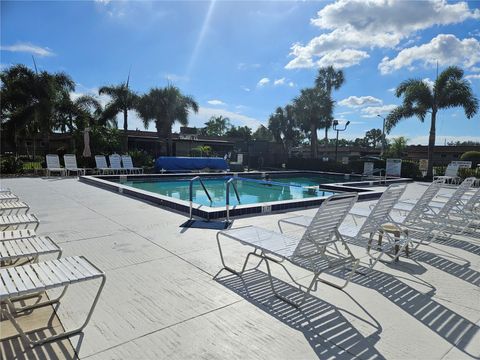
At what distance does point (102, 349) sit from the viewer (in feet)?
6.81

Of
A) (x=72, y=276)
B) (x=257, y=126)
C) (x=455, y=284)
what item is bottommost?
(x=455, y=284)

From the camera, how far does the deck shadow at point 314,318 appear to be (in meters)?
2.15

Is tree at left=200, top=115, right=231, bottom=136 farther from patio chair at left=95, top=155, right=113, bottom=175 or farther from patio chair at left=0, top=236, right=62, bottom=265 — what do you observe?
patio chair at left=0, top=236, right=62, bottom=265

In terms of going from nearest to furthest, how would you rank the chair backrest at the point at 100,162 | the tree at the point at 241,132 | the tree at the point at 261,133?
the chair backrest at the point at 100,162, the tree at the point at 261,133, the tree at the point at 241,132

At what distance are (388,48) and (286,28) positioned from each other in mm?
5778

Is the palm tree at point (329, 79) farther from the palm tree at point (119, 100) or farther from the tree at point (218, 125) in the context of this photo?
the tree at point (218, 125)

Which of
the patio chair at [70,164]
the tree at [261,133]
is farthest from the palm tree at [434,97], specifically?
the tree at [261,133]

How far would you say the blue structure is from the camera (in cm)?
1777

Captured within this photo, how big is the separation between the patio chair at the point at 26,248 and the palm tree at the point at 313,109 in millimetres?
26010

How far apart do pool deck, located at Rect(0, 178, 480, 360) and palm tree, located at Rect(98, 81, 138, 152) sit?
66.4 ft

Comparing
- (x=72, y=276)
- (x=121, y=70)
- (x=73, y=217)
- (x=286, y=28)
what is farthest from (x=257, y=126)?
(x=72, y=276)

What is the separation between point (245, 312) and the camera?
262 centimetres

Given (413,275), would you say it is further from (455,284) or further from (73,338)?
(73,338)

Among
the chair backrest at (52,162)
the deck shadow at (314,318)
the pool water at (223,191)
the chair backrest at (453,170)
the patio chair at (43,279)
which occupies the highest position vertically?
the chair backrest at (52,162)
